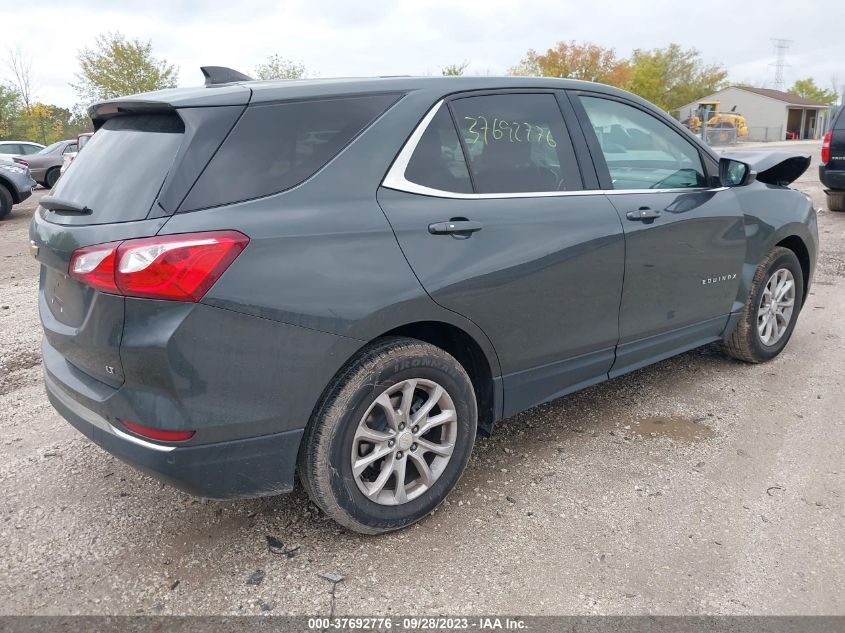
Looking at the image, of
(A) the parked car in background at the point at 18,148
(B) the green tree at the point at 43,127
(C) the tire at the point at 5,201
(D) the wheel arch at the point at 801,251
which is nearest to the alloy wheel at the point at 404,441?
(D) the wheel arch at the point at 801,251

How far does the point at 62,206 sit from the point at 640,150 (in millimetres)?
2789

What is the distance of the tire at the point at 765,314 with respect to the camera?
430 cm

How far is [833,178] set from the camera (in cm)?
1032

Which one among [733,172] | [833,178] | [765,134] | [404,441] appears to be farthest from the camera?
[765,134]

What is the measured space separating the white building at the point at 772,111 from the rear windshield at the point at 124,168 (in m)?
69.8

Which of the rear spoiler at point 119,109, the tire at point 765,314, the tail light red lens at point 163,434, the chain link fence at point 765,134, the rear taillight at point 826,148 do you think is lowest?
the chain link fence at point 765,134

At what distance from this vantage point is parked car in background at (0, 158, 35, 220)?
500 inches

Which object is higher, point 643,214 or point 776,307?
point 643,214

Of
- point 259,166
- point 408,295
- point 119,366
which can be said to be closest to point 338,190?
point 259,166

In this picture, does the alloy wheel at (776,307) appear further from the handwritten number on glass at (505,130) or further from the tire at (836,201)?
the tire at (836,201)

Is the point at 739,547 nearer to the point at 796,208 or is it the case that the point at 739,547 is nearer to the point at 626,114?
the point at 626,114

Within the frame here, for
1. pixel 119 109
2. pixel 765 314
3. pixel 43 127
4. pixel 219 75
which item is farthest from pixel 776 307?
pixel 43 127

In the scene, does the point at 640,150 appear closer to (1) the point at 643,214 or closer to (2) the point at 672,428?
(1) the point at 643,214

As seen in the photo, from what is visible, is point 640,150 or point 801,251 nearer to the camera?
point 640,150
